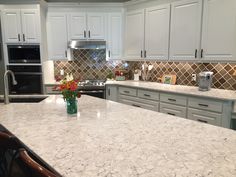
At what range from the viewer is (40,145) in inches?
50.4

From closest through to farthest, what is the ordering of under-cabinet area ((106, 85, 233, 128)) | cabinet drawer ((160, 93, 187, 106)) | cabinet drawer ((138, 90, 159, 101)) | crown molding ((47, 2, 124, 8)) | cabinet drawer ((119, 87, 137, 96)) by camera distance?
under-cabinet area ((106, 85, 233, 128)) → cabinet drawer ((160, 93, 187, 106)) → cabinet drawer ((138, 90, 159, 101)) → cabinet drawer ((119, 87, 137, 96)) → crown molding ((47, 2, 124, 8))

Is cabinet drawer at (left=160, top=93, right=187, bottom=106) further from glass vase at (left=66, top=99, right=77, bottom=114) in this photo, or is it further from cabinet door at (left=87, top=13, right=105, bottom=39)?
cabinet door at (left=87, top=13, right=105, bottom=39)

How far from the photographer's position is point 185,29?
3.32 metres

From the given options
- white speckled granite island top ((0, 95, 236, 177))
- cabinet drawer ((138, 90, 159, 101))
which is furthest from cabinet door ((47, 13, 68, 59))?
white speckled granite island top ((0, 95, 236, 177))

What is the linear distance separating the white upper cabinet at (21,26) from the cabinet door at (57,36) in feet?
1.30

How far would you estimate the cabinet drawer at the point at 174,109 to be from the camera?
3.11 m

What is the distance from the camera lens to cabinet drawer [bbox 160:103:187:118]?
10.2 ft

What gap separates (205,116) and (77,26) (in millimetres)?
3048

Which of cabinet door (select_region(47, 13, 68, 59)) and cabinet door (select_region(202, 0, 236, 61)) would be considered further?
cabinet door (select_region(47, 13, 68, 59))

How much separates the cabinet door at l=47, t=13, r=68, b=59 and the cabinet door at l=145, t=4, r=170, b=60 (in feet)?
5.70

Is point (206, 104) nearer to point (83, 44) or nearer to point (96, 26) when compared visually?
point (83, 44)

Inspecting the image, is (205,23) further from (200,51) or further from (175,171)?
(175,171)

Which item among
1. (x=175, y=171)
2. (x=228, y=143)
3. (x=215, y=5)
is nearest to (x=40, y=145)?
(x=175, y=171)

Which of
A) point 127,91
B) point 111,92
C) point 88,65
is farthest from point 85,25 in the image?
point 127,91
